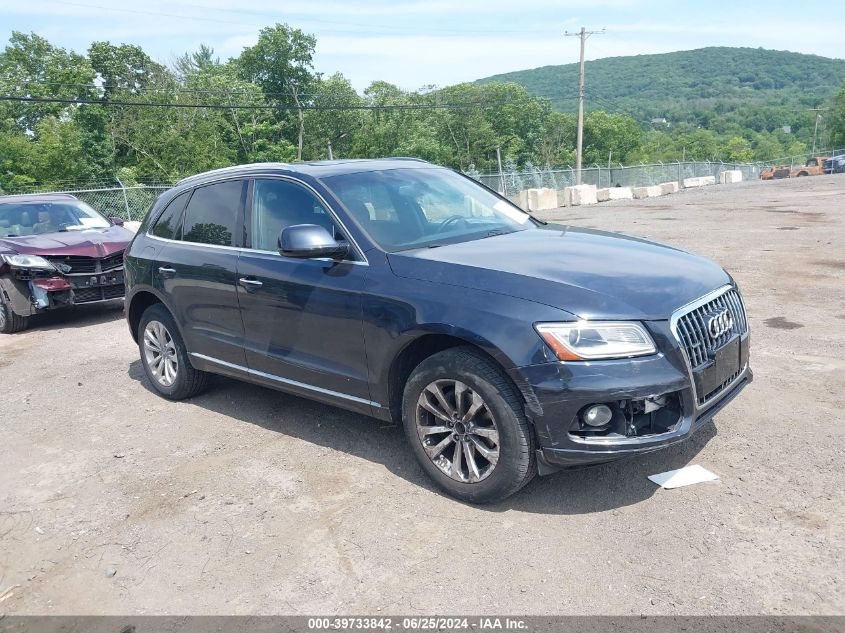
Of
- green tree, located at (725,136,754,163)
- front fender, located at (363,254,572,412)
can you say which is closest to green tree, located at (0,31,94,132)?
front fender, located at (363,254,572,412)

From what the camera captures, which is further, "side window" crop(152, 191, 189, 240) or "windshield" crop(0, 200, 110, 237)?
"windshield" crop(0, 200, 110, 237)

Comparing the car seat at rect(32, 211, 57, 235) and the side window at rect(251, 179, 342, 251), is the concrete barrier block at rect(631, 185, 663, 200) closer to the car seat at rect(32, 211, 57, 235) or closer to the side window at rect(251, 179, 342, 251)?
the car seat at rect(32, 211, 57, 235)

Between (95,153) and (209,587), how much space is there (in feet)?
176

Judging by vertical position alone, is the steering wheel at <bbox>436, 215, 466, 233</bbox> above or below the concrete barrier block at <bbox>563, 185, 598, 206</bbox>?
above

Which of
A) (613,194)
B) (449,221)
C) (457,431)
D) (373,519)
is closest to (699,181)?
(613,194)

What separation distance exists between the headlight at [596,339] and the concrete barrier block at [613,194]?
1305 inches

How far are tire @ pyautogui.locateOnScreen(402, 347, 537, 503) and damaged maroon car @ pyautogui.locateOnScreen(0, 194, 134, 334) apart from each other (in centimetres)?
665

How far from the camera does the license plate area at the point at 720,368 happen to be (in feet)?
12.1

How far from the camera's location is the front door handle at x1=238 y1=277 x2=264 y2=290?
488cm

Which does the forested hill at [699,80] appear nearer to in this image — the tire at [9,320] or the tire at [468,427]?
the tire at [9,320]

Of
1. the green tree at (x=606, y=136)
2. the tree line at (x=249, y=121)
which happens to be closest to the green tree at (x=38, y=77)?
the tree line at (x=249, y=121)

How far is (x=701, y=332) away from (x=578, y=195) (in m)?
30.9

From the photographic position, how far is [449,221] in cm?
487

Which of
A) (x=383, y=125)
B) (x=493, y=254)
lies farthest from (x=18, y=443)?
(x=383, y=125)
